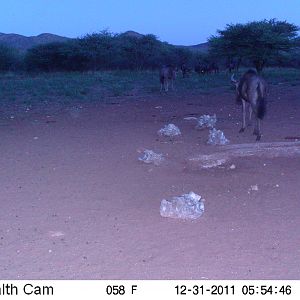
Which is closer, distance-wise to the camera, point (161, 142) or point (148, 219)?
point (148, 219)

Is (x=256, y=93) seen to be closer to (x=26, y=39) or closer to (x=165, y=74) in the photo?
(x=165, y=74)

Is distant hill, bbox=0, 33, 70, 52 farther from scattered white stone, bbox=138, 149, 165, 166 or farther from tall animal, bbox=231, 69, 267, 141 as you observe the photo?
scattered white stone, bbox=138, 149, 165, 166

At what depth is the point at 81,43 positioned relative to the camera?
53656mm

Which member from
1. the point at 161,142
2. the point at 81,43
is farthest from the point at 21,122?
the point at 81,43

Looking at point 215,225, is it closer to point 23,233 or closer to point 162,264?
point 162,264

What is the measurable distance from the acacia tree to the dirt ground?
30.3 metres

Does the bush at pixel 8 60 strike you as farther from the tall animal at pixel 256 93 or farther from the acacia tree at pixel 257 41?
the tall animal at pixel 256 93

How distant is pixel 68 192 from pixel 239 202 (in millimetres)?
2262

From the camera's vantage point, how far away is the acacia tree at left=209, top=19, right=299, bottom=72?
41.2m

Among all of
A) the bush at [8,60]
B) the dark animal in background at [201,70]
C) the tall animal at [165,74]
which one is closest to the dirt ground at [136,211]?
the tall animal at [165,74]

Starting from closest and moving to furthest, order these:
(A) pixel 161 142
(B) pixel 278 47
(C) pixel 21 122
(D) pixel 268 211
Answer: (D) pixel 268 211 → (A) pixel 161 142 → (C) pixel 21 122 → (B) pixel 278 47

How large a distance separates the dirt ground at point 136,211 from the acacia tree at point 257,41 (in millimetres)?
30332

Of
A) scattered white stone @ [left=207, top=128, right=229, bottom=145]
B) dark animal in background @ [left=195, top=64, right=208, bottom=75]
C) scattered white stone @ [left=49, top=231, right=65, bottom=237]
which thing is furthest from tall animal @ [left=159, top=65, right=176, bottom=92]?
scattered white stone @ [left=49, top=231, right=65, bottom=237]

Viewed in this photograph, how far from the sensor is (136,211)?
646cm
